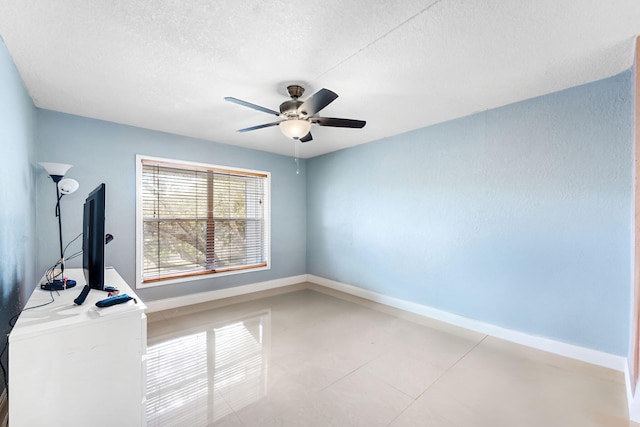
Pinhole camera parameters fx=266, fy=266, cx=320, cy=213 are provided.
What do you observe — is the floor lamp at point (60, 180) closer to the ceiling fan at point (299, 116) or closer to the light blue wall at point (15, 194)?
the light blue wall at point (15, 194)

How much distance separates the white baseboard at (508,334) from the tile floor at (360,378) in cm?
8

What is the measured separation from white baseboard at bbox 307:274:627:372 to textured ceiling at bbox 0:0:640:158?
229 centimetres

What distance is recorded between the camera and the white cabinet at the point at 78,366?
1148mm

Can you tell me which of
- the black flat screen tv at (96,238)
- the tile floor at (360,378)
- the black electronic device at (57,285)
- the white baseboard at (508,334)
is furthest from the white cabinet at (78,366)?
the white baseboard at (508,334)

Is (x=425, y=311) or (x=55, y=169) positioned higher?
(x=55, y=169)

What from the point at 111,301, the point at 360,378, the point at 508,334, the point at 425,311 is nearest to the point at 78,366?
the point at 111,301

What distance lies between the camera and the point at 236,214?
14.0 feet

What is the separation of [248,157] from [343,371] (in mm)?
3329

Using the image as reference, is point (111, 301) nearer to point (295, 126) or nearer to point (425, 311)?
point (295, 126)

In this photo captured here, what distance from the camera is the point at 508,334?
268cm

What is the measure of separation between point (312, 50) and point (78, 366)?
2.20 meters

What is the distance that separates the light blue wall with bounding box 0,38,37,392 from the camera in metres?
1.71

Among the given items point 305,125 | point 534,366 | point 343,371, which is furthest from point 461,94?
point 343,371

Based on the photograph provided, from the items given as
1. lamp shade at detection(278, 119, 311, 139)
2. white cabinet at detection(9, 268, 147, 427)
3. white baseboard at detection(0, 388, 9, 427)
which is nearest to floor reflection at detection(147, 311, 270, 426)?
white cabinet at detection(9, 268, 147, 427)
